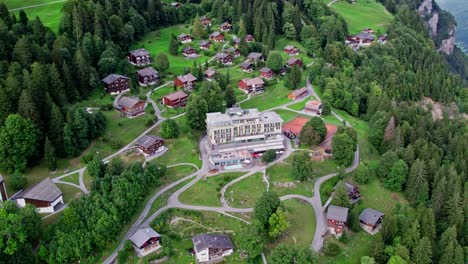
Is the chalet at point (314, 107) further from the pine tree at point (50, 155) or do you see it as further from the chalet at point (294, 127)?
the pine tree at point (50, 155)

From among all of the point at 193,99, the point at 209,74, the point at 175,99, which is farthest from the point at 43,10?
the point at 193,99

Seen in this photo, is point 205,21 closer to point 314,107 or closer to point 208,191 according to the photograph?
point 314,107

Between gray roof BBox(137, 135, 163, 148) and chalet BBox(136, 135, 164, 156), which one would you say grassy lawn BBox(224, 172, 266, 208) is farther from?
gray roof BBox(137, 135, 163, 148)

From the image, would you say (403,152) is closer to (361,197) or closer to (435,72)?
(361,197)

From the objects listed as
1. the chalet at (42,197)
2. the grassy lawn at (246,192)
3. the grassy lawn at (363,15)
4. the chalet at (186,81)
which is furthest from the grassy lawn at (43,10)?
the grassy lawn at (363,15)

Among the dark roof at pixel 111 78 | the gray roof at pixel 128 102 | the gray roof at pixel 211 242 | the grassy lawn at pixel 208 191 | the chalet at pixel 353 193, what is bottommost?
the chalet at pixel 353 193

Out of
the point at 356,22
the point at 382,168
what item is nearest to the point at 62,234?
the point at 382,168

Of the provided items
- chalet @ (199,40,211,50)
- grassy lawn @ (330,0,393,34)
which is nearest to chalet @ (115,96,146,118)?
chalet @ (199,40,211,50)

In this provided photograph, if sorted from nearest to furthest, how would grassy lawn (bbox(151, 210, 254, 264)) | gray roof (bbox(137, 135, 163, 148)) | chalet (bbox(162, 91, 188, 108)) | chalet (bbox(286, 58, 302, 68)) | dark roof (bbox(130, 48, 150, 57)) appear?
grassy lawn (bbox(151, 210, 254, 264))
gray roof (bbox(137, 135, 163, 148))
chalet (bbox(162, 91, 188, 108))
dark roof (bbox(130, 48, 150, 57))
chalet (bbox(286, 58, 302, 68))
